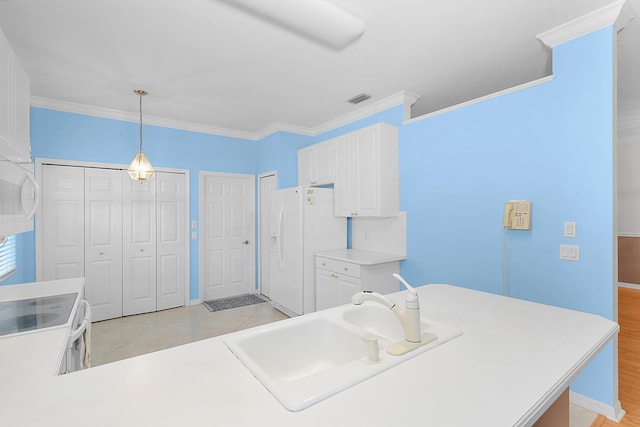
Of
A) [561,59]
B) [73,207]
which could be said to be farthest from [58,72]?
[561,59]

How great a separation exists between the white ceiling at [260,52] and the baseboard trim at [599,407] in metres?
2.63

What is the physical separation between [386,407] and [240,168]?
445 centimetres

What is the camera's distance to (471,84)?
3.03m

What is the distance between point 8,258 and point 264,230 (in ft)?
9.43

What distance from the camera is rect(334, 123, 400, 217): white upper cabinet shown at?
329 centimetres

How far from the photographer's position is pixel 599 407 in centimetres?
203

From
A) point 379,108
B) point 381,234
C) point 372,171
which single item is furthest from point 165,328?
point 379,108

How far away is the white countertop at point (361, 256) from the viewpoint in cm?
311

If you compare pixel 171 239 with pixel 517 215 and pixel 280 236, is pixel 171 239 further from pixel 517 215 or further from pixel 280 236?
pixel 517 215

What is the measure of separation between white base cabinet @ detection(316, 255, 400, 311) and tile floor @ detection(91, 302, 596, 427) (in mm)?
808

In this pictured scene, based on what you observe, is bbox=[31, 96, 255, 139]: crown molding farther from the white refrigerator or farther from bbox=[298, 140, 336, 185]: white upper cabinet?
the white refrigerator

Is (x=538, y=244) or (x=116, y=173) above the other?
(x=116, y=173)

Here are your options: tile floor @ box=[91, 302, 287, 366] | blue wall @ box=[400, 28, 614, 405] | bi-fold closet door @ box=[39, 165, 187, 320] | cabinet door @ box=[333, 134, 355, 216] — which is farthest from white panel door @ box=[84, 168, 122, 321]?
blue wall @ box=[400, 28, 614, 405]

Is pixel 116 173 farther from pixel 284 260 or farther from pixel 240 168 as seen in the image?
pixel 284 260
